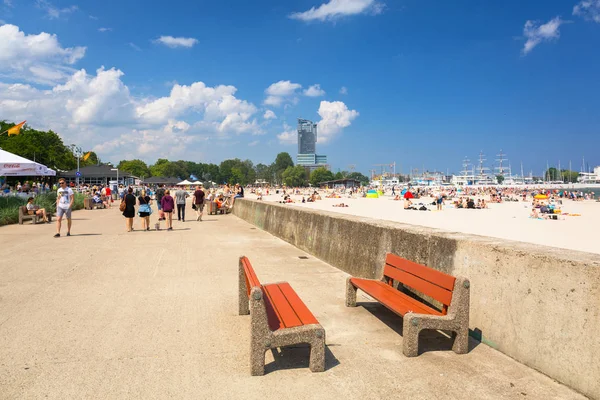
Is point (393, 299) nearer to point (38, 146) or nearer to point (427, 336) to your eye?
point (427, 336)

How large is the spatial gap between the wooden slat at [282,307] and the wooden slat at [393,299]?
3.22ft

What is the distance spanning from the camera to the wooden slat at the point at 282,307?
3635 millimetres

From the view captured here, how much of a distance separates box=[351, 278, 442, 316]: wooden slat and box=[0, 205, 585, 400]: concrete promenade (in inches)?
14.6

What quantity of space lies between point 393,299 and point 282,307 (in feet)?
3.98

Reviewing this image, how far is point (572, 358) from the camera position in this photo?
3160 millimetres

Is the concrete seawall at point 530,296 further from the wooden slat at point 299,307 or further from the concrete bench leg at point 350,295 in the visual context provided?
the wooden slat at point 299,307

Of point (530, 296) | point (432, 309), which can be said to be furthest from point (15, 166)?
point (530, 296)

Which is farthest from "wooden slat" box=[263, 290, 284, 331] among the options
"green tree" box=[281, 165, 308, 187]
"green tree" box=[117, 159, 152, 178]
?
"green tree" box=[281, 165, 308, 187]

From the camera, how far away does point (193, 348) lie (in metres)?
4.05

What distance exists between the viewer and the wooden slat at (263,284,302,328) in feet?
11.9

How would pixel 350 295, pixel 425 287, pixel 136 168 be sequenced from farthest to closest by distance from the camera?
pixel 136 168
pixel 350 295
pixel 425 287

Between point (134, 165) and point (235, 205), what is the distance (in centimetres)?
12958

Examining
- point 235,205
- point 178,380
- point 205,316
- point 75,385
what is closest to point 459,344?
point 178,380

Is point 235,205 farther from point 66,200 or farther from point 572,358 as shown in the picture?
point 572,358
